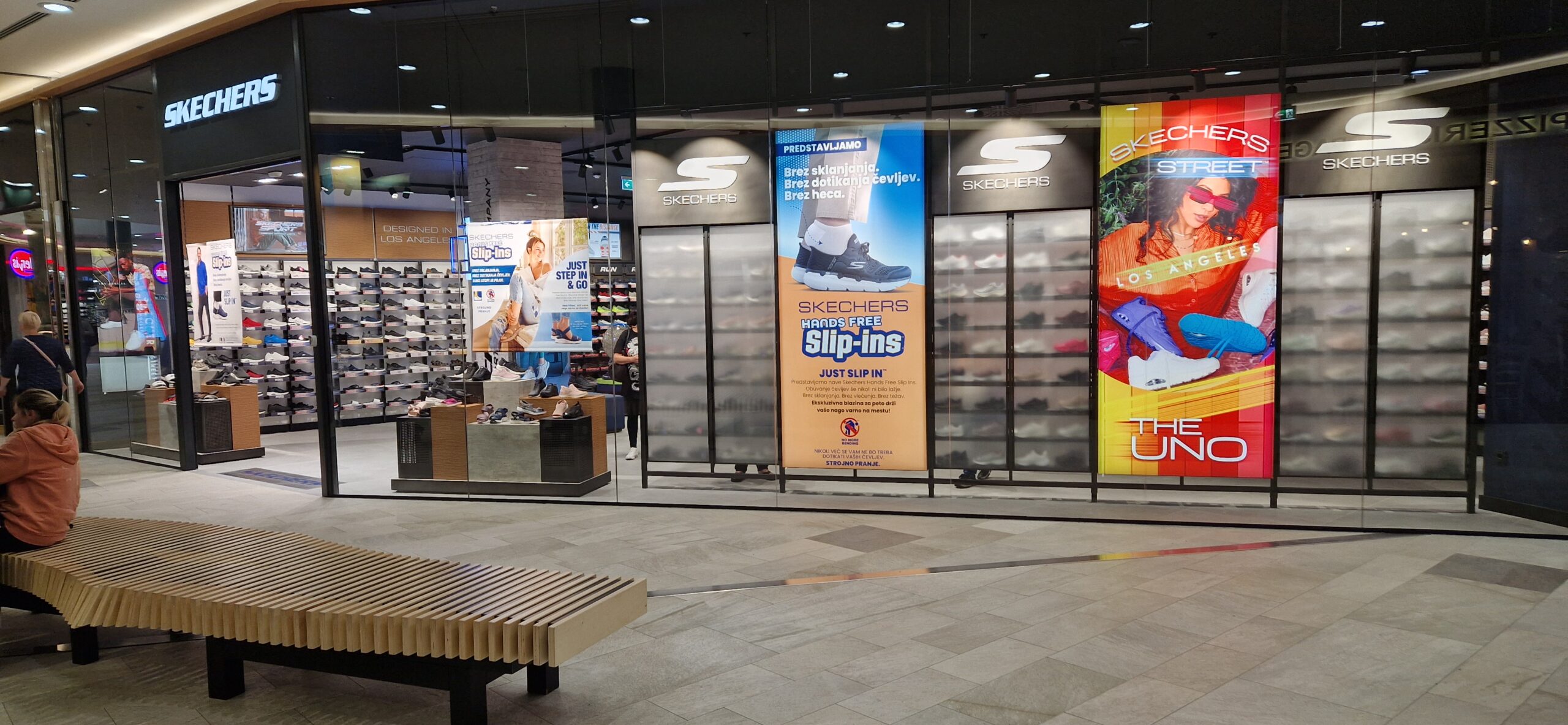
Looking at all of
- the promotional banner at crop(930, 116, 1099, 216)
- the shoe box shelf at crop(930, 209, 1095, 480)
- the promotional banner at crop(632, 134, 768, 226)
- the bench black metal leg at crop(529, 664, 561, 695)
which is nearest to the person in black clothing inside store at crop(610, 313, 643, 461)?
the promotional banner at crop(632, 134, 768, 226)

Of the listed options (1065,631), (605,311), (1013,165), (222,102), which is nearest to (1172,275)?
(1013,165)

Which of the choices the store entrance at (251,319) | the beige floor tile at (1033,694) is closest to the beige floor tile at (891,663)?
the beige floor tile at (1033,694)

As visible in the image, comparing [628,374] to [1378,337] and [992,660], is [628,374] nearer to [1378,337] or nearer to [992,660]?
[992,660]

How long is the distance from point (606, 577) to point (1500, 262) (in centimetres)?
676

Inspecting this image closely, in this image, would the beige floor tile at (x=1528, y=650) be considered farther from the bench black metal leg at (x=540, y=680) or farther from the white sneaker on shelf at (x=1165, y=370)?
the bench black metal leg at (x=540, y=680)

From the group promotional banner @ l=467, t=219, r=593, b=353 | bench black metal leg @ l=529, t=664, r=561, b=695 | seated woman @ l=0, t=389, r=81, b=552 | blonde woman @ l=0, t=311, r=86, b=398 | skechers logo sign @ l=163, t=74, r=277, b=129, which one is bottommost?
bench black metal leg @ l=529, t=664, r=561, b=695

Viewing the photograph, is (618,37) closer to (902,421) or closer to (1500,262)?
(902,421)

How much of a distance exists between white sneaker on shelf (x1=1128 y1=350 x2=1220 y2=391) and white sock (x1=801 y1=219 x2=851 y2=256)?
8.15ft

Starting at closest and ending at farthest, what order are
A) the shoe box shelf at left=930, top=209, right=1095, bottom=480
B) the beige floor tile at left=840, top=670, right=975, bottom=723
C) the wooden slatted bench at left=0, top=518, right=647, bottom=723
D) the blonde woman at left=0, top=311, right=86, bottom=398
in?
the wooden slatted bench at left=0, top=518, right=647, bottom=723
the beige floor tile at left=840, top=670, right=975, bottom=723
the shoe box shelf at left=930, top=209, right=1095, bottom=480
the blonde woman at left=0, top=311, right=86, bottom=398

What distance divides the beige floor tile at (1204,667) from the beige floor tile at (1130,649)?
43 millimetres

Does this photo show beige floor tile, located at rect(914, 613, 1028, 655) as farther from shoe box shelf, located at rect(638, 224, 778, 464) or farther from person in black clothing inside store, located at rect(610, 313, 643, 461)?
person in black clothing inside store, located at rect(610, 313, 643, 461)

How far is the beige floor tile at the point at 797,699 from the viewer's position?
3.31 metres

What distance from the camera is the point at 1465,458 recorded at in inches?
253

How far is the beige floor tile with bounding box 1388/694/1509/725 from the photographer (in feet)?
10.4
